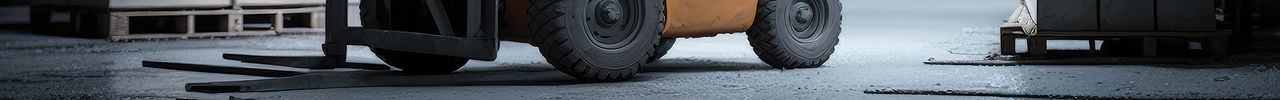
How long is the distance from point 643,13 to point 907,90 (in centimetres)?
126

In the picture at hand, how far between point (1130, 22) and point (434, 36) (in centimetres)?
427

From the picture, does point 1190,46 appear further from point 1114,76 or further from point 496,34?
point 496,34

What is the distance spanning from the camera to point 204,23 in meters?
11.8

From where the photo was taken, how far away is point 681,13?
6.75 m

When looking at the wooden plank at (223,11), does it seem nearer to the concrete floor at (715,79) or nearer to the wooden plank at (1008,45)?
the concrete floor at (715,79)

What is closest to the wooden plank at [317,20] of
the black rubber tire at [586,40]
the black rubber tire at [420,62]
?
the black rubber tire at [420,62]

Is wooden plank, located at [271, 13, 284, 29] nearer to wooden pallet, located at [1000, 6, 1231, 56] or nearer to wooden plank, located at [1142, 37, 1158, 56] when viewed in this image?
wooden pallet, located at [1000, 6, 1231, 56]

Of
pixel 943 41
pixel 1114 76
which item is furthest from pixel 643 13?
pixel 943 41

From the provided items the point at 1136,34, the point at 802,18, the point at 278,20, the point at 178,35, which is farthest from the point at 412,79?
the point at 278,20

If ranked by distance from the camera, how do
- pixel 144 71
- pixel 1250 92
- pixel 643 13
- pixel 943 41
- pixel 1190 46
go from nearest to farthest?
pixel 1250 92
pixel 643 13
pixel 144 71
pixel 1190 46
pixel 943 41

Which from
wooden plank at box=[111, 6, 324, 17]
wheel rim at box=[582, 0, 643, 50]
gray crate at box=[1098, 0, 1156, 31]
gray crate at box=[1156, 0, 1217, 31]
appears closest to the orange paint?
wheel rim at box=[582, 0, 643, 50]

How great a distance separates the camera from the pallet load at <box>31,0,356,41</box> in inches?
451

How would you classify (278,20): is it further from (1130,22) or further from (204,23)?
(1130,22)

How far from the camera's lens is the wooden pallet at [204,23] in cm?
1138
